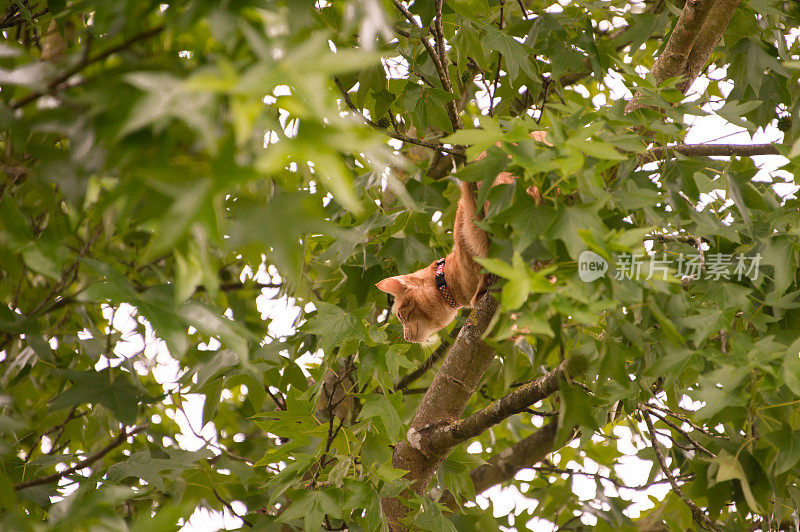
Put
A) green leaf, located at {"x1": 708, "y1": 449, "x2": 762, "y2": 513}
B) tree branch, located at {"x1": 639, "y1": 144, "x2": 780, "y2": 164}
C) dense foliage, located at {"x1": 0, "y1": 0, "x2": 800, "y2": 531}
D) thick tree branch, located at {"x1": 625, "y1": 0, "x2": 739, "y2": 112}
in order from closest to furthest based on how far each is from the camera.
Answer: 1. dense foliage, located at {"x1": 0, "y1": 0, "x2": 800, "y2": 531}
2. green leaf, located at {"x1": 708, "y1": 449, "x2": 762, "y2": 513}
3. tree branch, located at {"x1": 639, "y1": 144, "x2": 780, "y2": 164}
4. thick tree branch, located at {"x1": 625, "y1": 0, "x2": 739, "y2": 112}

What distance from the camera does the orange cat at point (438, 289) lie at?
162 centimetres

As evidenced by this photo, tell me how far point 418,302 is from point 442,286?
0.26ft

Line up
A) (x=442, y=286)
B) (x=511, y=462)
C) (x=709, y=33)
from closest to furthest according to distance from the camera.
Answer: (x=709, y=33) < (x=442, y=286) < (x=511, y=462)

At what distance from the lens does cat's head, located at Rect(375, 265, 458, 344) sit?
1.76 meters

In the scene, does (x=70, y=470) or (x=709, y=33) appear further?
(x=709, y=33)

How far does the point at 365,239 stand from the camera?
5.39 ft

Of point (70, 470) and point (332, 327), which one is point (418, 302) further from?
point (70, 470)

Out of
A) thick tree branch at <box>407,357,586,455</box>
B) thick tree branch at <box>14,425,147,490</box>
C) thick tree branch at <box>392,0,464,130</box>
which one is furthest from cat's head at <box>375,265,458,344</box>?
thick tree branch at <box>14,425,147,490</box>

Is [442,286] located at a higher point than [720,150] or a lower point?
lower

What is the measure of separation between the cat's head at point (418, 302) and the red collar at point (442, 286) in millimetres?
12

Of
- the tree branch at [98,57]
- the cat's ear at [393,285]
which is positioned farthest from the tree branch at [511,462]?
the tree branch at [98,57]

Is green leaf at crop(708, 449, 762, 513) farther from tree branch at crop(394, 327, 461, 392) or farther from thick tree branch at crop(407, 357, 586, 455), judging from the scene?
tree branch at crop(394, 327, 461, 392)

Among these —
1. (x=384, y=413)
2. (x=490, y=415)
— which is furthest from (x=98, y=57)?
(x=490, y=415)

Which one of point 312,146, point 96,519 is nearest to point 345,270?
point 96,519
